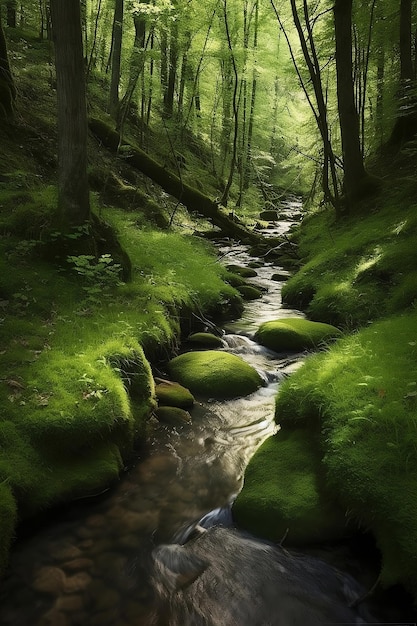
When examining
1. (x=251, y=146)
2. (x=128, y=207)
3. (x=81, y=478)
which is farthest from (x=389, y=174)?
(x=251, y=146)

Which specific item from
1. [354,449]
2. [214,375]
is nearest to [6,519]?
[354,449]

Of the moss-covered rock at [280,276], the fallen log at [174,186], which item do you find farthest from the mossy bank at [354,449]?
the fallen log at [174,186]

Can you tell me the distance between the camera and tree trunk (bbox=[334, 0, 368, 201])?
10609mm

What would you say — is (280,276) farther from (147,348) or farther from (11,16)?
(11,16)

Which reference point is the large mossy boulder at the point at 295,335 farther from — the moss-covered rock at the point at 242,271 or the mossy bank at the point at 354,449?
the moss-covered rock at the point at 242,271

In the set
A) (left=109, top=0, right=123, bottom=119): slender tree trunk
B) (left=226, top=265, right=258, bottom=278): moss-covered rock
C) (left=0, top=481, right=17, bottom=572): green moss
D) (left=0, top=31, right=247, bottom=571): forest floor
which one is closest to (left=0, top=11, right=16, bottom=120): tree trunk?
(left=0, top=31, right=247, bottom=571): forest floor

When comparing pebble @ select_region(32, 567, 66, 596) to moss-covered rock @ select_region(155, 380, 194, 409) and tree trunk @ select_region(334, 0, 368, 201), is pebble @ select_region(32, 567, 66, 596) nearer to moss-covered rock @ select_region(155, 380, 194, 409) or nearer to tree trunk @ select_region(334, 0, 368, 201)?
moss-covered rock @ select_region(155, 380, 194, 409)

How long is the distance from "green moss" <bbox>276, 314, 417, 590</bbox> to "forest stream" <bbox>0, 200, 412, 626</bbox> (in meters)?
1.02

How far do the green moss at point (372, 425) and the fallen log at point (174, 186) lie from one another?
1007 centimetres

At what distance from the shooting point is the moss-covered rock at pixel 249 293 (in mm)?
11164

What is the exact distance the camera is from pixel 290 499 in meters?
3.85

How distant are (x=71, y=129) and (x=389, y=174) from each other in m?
9.37

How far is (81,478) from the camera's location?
4.18 m

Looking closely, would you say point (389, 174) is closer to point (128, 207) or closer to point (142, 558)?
point (128, 207)
